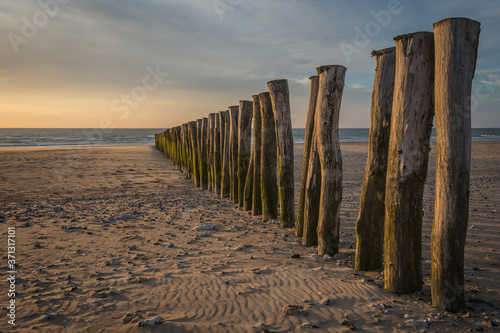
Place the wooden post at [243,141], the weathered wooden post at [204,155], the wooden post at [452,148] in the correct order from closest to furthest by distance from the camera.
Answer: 1. the wooden post at [452,148]
2. the wooden post at [243,141]
3. the weathered wooden post at [204,155]

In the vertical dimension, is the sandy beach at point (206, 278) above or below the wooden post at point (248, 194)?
below

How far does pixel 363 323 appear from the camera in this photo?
2695mm

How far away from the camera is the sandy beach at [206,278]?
2729 mm

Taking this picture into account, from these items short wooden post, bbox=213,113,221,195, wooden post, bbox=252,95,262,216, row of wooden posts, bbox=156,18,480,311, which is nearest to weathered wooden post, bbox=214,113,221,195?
short wooden post, bbox=213,113,221,195

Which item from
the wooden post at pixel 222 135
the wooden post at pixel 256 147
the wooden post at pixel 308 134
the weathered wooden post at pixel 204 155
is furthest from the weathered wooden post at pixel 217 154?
the wooden post at pixel 308 134

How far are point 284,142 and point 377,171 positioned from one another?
2.07 meters

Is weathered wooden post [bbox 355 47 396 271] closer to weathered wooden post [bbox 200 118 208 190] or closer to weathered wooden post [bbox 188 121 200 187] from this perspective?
weathered wooden post [bbox 200 118 208 190]

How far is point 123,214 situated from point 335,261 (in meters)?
4.26

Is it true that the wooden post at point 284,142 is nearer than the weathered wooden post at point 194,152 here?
Yes

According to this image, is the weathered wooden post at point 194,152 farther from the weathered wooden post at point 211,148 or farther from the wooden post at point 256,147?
the wooden post at point 256,147

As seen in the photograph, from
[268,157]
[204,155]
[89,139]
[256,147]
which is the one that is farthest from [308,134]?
[89,139]

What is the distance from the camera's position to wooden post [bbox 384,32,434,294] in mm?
2895

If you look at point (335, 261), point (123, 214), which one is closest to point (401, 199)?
point (335, 261)

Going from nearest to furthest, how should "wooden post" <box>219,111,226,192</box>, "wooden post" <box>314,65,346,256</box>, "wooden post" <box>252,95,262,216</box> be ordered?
"wooden post" <box>314,65,346,256</box>
"wooden post" <box>252,95,262,216</box>
"wooden post" <box>219,111,226,192</box>
